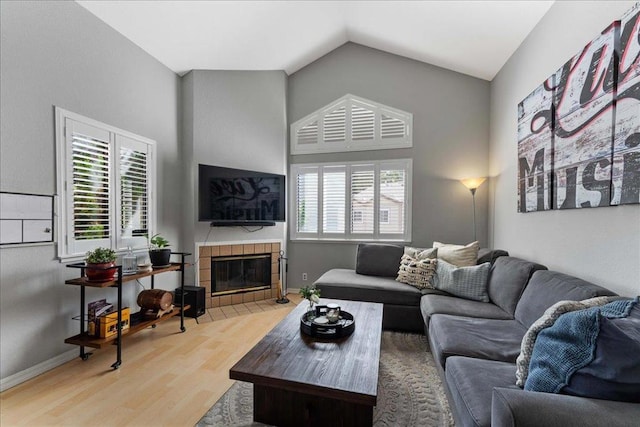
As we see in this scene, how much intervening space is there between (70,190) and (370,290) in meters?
2.97

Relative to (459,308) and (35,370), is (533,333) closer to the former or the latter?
(459,308)

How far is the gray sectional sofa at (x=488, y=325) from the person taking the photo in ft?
2.95

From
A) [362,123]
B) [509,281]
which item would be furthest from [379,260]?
[362,123]

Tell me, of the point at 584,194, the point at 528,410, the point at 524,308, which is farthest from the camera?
the point at 524,308

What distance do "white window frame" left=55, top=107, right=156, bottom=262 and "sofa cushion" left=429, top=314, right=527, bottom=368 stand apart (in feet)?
10.1

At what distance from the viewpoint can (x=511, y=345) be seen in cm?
168

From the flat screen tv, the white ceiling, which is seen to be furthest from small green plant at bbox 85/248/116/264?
the white ceiling

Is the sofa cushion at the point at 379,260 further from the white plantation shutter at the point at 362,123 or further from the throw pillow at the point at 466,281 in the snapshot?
the white plantation shutter at the point at 362,123

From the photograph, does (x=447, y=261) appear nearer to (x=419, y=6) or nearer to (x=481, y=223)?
(x=481, y=223)

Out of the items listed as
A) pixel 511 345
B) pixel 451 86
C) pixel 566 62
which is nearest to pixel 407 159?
pixel 451 86

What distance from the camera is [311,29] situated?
11.9 ft

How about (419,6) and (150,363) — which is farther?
(419,6)

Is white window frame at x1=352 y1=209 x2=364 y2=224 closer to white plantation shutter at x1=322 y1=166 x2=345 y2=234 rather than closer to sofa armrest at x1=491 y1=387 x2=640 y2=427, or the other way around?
white plantation shutter at x1=322 y1=166 x2=345 y2=234

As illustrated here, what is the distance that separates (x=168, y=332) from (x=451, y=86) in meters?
4.77
